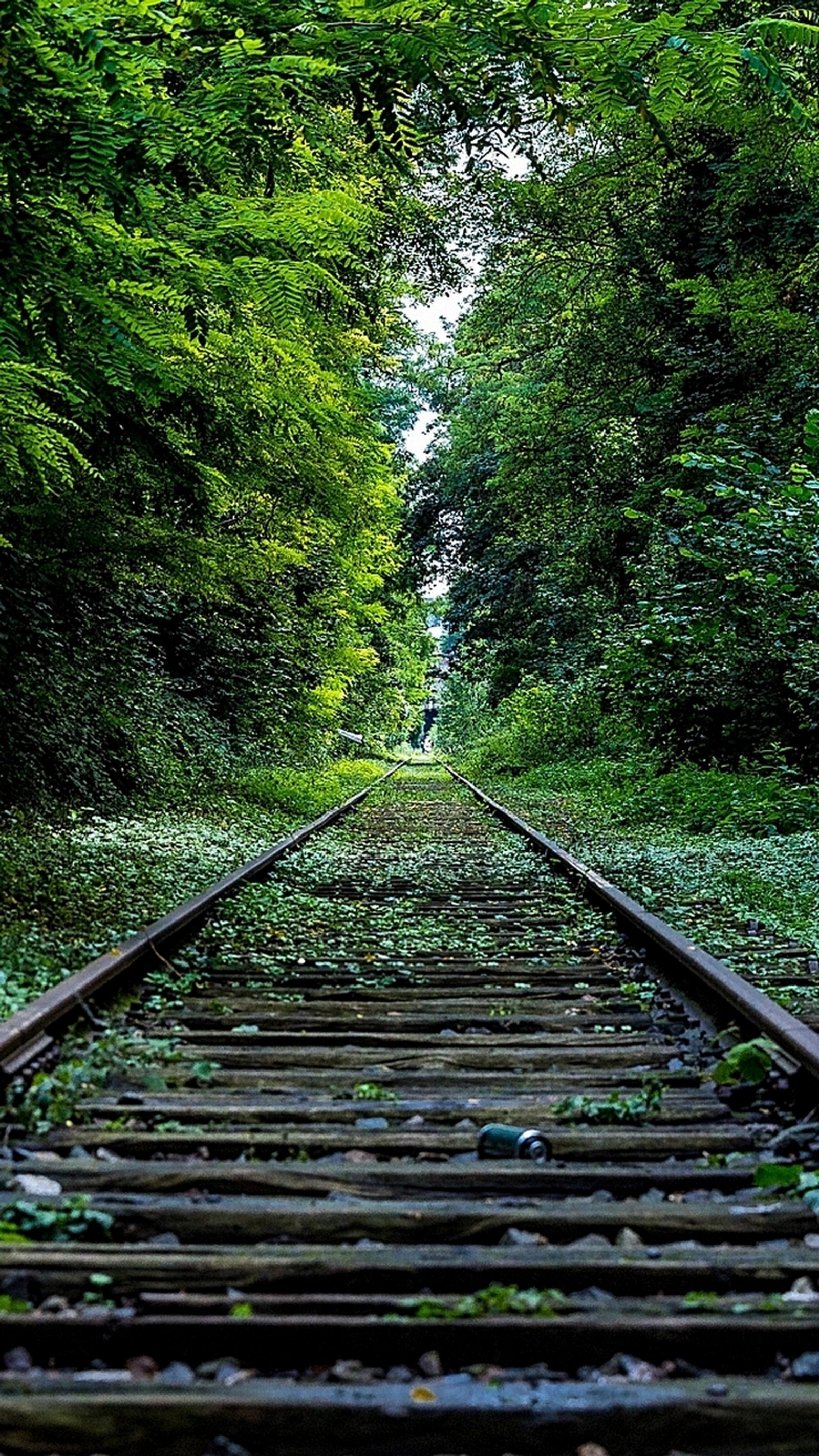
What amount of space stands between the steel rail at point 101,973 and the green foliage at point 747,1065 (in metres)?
2.13

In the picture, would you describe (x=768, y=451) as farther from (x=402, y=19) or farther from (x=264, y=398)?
(x=402, y=19)

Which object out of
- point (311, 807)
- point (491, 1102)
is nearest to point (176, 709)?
point (311, 807)

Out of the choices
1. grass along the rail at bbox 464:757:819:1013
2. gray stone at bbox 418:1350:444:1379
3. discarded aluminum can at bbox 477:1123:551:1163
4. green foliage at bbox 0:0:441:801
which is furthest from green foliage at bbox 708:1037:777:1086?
green foliage at bbox 0:0:441:801

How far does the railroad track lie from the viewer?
72.4 inches

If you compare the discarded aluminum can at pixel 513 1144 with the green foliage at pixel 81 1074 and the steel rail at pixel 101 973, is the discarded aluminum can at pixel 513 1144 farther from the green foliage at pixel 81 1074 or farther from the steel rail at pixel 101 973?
the steel rail at pixel 101 973

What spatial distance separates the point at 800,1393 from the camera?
190 cm

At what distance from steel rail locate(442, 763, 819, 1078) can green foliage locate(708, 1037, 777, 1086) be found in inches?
2.3

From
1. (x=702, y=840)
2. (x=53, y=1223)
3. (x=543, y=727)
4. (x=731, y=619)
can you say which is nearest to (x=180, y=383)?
(x=53, y=1223)

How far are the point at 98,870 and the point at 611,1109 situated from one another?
525 centimetres

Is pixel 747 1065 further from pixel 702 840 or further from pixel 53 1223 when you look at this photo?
pixel 702 840

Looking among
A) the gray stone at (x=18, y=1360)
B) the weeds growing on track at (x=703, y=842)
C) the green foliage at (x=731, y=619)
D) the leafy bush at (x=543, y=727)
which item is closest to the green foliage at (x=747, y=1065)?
the weeds growing on track at (x=703, y=842)

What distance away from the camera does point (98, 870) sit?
784 centimetres

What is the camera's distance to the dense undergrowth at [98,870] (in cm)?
507

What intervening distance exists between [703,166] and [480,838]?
9619 mm
